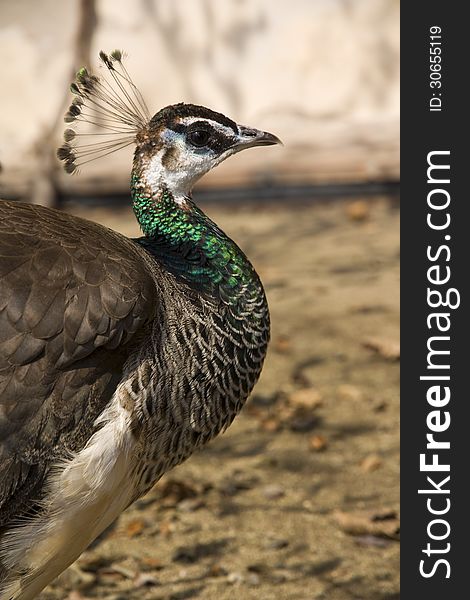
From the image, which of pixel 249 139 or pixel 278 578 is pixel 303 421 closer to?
pixel 278 578

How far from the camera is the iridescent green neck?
3061mm

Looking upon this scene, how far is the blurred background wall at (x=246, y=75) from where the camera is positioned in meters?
8.01

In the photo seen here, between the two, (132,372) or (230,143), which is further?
(230,143)

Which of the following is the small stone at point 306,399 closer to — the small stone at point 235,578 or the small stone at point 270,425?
the small stone at point 270,425

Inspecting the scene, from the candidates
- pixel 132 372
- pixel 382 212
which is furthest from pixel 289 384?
pixel 382 212

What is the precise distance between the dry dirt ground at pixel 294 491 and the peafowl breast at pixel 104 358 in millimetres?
818

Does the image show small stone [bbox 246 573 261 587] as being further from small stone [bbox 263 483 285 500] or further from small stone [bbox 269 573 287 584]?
small stone [bbox 263 483 285 500]

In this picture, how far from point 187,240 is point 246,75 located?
5392 millimetres

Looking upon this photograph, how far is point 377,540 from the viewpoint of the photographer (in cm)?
378

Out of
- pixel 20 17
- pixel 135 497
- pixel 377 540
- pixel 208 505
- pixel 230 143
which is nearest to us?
pixel 135 497

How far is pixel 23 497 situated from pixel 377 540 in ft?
5.46

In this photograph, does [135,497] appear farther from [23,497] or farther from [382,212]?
[382,212]

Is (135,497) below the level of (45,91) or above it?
below

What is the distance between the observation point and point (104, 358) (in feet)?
8.64
